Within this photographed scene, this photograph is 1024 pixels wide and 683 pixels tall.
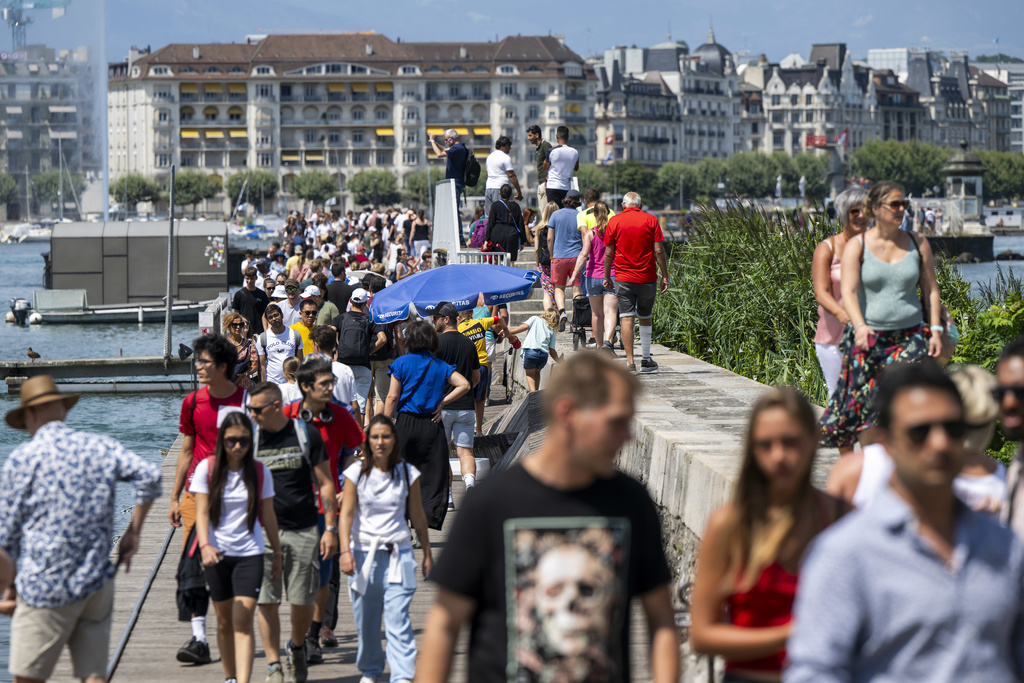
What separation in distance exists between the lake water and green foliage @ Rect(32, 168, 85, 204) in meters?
65.7

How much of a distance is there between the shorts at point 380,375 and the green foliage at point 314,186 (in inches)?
5855

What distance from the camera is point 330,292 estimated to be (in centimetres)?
1700

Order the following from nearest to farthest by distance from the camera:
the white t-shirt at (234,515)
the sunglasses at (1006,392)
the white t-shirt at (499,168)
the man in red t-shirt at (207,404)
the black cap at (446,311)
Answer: the sunglasses at (1006,392) < the white t-shirt at (234,515) < the man in red t-shirt at (207,404) < the black cap at (446,311) < the white t-shirt at (499,168)

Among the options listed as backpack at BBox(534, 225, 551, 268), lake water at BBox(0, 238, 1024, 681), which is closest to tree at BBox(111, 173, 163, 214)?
lake water at BBox(0, 238, 1024, 681)

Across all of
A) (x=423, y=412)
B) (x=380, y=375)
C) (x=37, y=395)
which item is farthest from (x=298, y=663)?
(x=380, y=375)

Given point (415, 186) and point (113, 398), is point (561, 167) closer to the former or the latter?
point (113, 398)

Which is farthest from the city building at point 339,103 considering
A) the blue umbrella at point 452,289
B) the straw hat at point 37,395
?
the straw hat at point 37,395

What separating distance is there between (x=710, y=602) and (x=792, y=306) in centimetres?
1086

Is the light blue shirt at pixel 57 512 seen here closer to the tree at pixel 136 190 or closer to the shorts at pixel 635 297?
the shorts at pixel 635 297

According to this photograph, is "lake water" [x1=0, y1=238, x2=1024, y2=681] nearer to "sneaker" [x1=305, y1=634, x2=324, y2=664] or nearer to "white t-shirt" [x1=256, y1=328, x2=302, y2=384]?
"sneaker" [x1=305, y1=634, x2=324, y2=664]

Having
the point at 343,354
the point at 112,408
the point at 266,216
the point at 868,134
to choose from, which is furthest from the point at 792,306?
the point at 868,134

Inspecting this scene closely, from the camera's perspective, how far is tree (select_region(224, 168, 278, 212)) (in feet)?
536

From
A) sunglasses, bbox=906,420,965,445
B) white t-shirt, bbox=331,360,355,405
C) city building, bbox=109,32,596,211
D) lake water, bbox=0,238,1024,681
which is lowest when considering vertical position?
lake water, bbox=0,238,1024,681

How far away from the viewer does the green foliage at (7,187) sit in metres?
149
